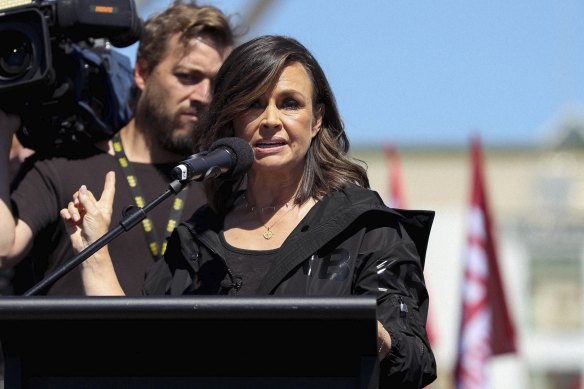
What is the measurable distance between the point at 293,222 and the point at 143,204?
115cm

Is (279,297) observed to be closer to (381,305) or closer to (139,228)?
(381,305)

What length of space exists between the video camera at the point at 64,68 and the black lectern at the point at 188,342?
1.52 meters

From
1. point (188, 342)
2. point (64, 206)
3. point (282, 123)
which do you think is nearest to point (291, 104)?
point (282, 123)

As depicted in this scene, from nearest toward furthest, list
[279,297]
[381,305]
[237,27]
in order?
[279,297] < [381,305] < [237,27]

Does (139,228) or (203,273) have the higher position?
(203,273)

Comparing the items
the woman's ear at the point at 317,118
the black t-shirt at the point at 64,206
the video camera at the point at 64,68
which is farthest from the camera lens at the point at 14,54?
the woman's ear at the point at 317,118

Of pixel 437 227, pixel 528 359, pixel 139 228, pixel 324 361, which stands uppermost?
pixel 324 361

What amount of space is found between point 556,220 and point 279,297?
35.5 metres

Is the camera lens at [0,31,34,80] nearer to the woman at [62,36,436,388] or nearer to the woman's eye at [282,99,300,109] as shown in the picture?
the woman at [62,36,436,388]

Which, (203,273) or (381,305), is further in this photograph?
(203,273)

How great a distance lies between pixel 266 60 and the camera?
3.86 meters

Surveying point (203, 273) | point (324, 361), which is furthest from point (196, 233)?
point (324, 361)

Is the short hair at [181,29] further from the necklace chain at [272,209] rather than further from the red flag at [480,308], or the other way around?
the red flag at [480,308]

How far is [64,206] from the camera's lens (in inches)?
190
